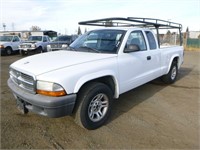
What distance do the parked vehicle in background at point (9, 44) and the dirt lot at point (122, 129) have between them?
12.4 m

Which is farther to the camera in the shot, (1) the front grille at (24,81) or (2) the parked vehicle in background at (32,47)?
(2) the parked vehicle in background at (32,47)

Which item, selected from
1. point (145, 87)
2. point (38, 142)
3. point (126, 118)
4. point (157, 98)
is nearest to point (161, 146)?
point (126, 118)

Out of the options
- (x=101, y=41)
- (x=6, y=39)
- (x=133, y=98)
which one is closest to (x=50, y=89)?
(x=101, y=41)

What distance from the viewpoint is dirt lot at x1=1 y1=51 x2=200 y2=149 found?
310 cm

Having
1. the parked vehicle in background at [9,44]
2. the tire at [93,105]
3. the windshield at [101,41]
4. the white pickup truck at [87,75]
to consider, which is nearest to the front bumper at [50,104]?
the white pickup truck at [87,75]

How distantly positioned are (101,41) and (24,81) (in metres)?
1.83

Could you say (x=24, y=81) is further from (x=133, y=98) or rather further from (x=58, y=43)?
(x=58, y=43)

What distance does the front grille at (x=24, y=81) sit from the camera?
305 cm

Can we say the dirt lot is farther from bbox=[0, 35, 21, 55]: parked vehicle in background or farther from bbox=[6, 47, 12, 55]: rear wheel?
bbox=[6, 47, 12, 55]: rear wheel

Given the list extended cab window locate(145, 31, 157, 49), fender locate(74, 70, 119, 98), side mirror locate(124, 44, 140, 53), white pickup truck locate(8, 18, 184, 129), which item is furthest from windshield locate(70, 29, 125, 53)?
extended cab window locate(145, 31, 157, 49)

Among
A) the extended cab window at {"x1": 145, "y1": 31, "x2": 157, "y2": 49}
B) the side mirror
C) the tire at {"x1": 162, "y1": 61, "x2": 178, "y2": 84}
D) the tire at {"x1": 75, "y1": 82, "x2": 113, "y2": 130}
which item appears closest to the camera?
the tire at {"x1": 75, "y1": 82, "x2": 113, "y2": 130}

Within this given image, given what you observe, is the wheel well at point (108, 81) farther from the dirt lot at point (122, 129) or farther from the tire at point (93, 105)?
the dirt lot at point (122, 129)

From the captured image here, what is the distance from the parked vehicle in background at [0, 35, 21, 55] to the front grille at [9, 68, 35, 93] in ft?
45.1

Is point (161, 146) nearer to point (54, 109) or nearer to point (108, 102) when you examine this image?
point (108, 102)
